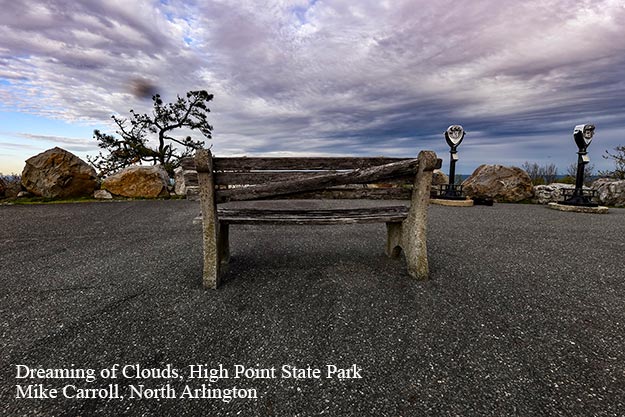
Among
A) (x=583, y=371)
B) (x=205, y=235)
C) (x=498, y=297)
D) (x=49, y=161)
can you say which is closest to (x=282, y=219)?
(x=205, y=235)

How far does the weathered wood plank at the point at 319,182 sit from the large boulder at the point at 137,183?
26.4 feet

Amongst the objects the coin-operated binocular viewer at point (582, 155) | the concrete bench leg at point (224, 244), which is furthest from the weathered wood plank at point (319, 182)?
the coin-operated binocular viewer at point (582, 155)

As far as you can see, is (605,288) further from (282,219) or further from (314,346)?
(282,219)

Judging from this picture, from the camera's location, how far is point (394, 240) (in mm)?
3734

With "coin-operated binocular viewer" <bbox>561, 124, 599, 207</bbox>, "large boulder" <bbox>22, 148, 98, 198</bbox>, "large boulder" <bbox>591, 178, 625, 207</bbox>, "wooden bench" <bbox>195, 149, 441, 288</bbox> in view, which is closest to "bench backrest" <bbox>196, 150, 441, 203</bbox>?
"wooden bench" <bbox>195, 149, 441, 288</bbox>

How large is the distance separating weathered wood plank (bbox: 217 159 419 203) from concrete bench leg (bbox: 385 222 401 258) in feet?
3.08

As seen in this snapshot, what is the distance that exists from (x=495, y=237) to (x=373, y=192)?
3418 millimetres

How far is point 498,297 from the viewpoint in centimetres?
283

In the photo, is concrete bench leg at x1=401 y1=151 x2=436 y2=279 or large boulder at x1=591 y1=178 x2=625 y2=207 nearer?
concrete bench leg at x1=401 y1=151 x2=436 y2=279

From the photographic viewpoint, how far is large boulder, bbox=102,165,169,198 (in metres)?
9.52

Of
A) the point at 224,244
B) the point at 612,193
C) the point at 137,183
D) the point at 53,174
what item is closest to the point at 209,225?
the point at 224,244

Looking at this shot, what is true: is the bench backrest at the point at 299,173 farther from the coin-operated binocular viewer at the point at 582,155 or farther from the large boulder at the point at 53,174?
the large boulder at the point at 53,174

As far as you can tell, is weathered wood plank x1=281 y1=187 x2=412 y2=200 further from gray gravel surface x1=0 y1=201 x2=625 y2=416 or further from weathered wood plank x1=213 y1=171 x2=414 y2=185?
gray gravel surface x1=0 y1=201 x2=625 y2=416

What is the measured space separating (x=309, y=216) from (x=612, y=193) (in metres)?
11.9
